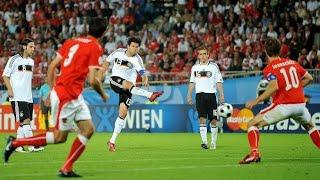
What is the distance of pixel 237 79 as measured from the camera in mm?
27828

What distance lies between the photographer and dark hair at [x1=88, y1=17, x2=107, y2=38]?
11141 millimetres

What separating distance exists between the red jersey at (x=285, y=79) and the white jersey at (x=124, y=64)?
6042mm

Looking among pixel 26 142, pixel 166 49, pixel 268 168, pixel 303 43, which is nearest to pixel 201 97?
pixel 268 168

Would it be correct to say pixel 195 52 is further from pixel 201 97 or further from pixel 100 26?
pixel 100 26

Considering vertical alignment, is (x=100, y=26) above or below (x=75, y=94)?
above

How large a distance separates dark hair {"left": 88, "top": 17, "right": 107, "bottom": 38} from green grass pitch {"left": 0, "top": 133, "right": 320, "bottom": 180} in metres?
2.18

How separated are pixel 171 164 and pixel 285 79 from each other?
2585 mm

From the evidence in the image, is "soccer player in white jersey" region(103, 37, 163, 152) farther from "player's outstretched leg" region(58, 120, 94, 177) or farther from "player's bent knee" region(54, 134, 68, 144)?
"player's outstretched leg" region(58, 120, 94, 177)

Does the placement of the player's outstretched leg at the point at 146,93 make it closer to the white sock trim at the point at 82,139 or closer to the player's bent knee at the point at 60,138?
the player's bent knee at the point at 60,138

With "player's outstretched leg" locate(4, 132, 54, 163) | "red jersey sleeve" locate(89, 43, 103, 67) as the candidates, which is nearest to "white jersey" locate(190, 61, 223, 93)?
"player's outstretched leg" locate(4, 132, 54, 163)

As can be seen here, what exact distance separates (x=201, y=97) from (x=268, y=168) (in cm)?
723

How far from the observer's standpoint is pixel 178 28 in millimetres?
33875

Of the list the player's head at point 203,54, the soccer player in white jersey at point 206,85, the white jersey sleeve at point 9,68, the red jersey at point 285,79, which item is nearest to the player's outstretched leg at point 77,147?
the red jersey at point 285,79

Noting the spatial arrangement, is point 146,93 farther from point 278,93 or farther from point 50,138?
point 50,138
